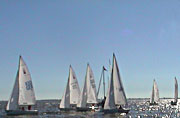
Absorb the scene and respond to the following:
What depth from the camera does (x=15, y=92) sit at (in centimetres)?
5922

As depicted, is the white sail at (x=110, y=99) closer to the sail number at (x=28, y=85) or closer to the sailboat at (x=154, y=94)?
the sail number at (x=28, y=85)

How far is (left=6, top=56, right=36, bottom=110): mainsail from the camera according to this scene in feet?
193

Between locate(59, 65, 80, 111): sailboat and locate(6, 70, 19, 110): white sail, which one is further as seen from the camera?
locate(59, 65, 80, 111): sailboat

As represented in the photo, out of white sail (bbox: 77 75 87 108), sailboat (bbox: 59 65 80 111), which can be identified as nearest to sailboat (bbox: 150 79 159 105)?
sailboat (bbox: 59 65 80 111)

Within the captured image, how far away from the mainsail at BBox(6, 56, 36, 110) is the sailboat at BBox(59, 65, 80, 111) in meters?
13.3

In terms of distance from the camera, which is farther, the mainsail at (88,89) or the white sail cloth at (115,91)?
the mainsail at (88,89)

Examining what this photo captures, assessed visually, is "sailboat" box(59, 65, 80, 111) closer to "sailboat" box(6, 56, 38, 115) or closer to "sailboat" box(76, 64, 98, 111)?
"sailboat" box(76, 64, 98, 111)

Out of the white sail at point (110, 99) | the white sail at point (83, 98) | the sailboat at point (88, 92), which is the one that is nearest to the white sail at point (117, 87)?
the white sail at point (110, 99)

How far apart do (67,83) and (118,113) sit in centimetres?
1561

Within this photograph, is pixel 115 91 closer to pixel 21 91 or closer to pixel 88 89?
pixel 88 89

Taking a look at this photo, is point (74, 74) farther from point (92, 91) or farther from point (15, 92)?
point (15, 92)

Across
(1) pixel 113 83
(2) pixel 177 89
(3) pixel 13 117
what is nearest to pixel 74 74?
(1) pixel 113 83

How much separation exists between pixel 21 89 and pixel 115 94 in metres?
16.3

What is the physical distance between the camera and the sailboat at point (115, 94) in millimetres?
58625
